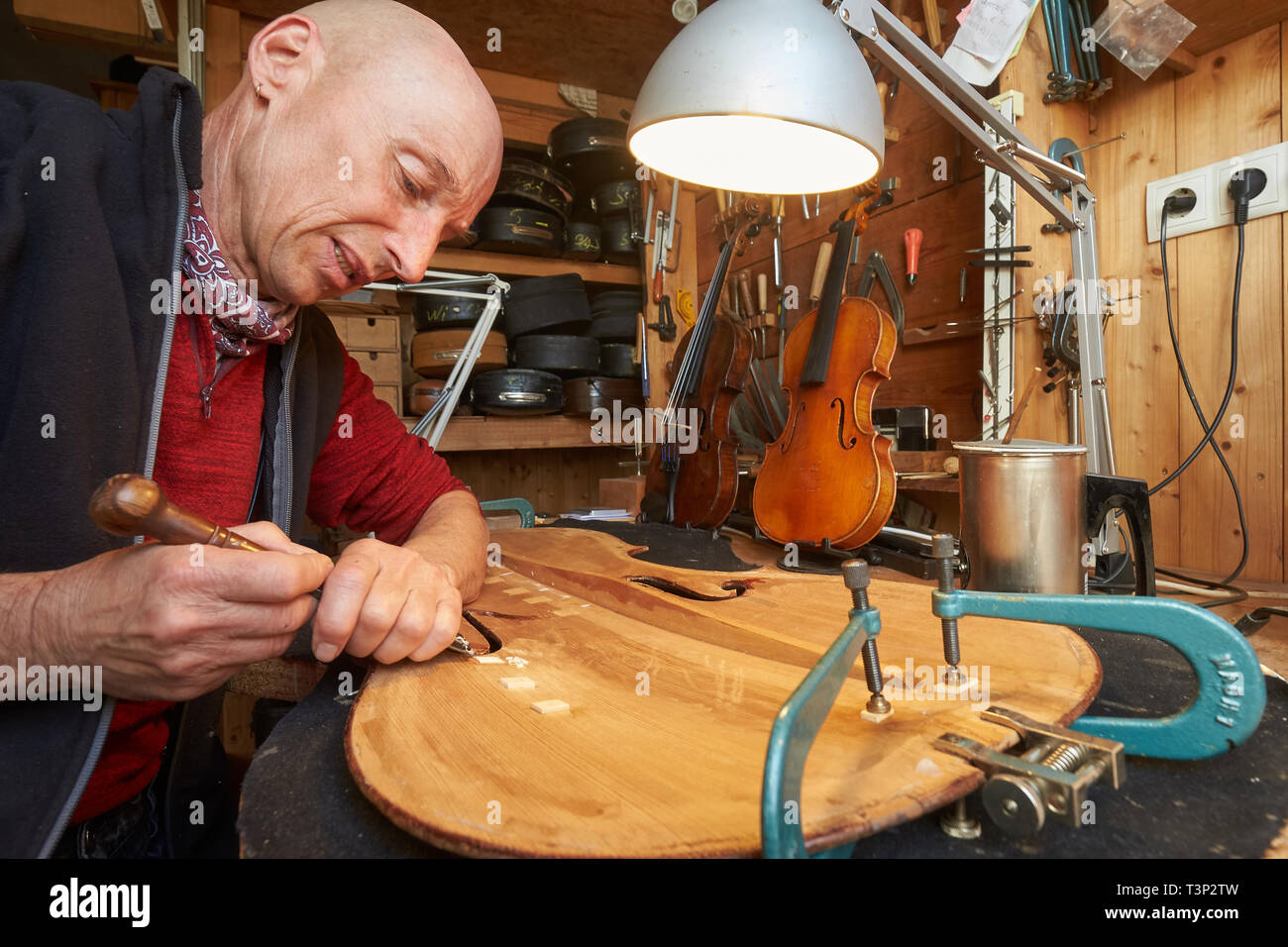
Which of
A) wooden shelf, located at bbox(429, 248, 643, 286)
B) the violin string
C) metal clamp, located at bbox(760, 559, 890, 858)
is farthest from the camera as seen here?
wooden shelf, located at bbox(429, 248, 643, 286)

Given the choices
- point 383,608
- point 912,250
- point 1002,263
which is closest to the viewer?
point 383,608

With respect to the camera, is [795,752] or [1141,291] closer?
[795,752]

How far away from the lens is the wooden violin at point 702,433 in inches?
81.9

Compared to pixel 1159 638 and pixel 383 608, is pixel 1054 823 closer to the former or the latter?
pixel 1159 638

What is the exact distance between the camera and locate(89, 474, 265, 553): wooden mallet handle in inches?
15.7

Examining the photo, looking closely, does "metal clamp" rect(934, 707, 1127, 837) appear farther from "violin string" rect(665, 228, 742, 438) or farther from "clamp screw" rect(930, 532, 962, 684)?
"violin string" rect(665, 228, 742, 438)

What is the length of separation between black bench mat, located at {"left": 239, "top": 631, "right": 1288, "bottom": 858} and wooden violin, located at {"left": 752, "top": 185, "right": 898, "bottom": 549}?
925 mm

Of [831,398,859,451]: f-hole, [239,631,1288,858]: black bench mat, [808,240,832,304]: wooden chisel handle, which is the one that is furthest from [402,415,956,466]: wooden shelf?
[239,631,1288,858]: black bench mat

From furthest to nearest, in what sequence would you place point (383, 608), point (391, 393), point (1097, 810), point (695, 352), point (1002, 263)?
point (391, 393) < point (695, 352) < point (1002, 263) < point (383, 608) < point (1097, 810)

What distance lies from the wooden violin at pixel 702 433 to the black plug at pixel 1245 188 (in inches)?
48.5

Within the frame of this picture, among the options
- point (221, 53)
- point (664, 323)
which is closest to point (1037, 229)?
point (664, 323)

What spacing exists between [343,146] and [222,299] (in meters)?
0.26

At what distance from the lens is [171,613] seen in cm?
53

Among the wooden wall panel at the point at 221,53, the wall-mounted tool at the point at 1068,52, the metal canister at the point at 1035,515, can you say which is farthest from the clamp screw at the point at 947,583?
the wooden wall panel at the point at 221,53
